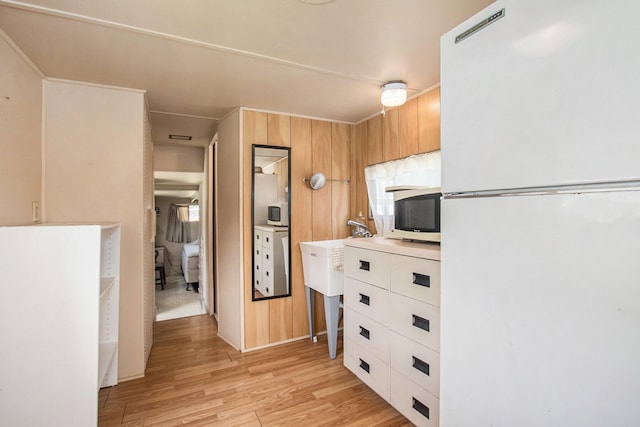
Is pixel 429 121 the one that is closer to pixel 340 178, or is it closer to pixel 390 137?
pixel 390 137

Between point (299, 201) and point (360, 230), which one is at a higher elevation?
A: point (299, 201)

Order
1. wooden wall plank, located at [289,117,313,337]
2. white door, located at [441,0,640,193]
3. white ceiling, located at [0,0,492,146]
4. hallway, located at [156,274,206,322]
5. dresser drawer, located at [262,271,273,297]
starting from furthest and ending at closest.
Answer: hallway, located at [156,274,206,322] < wooden wall plank, located at [289,117,313,337] < dresser drawer, located at [262,271,273,297] < white ceiling, located at [0,0,492,146] < white door, located at [441,0,640,193]

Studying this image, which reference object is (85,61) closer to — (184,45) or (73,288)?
(184,45)

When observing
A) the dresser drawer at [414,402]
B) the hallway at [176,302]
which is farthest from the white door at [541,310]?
the hallway at [176,302]

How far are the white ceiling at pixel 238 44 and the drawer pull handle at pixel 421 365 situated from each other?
5.91ft

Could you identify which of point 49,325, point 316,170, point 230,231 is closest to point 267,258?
point 230,231

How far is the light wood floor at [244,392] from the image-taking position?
6.41ft

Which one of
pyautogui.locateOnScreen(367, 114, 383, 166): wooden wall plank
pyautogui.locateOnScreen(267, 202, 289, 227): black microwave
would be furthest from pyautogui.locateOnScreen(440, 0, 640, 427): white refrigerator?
pyautogui.locateOnScreen(267, 202, 289, 227): black microwave

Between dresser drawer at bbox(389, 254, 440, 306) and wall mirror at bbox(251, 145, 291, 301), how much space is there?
1.39m

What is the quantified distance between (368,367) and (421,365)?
55cm

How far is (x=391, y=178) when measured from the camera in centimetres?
289

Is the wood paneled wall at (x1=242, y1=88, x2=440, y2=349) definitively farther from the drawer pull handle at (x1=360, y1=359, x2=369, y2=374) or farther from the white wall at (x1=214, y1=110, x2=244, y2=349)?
the drawer pull handle at (x1=360, y1=359, x2=369, y2=374)

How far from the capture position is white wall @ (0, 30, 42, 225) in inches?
65.4

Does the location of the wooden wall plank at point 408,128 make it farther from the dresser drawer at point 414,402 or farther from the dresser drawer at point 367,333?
the dresser drawer at point 414,402
